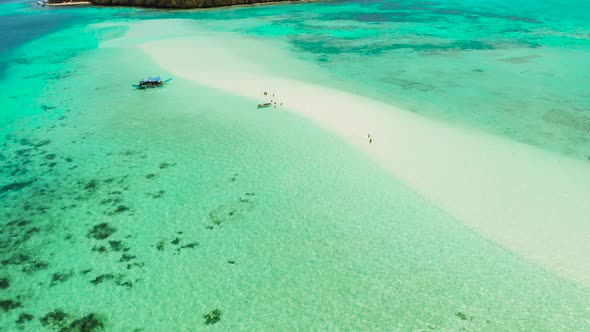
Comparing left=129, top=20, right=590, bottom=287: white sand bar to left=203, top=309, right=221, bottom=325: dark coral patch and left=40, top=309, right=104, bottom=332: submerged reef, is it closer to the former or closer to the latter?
left=203, top=309, right=221, bottom=325: dark coral patch

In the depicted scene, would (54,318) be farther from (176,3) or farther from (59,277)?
(176,3)

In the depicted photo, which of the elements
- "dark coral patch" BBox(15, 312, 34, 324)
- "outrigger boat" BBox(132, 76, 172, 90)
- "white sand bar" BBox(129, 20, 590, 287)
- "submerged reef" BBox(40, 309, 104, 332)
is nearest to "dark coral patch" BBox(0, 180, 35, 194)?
"dark coral patch" BBox(15, 312, 34, 324)

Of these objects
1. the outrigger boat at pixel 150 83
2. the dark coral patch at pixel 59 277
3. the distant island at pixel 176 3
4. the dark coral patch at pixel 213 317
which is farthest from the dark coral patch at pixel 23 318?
the distant island at pixel 176 3

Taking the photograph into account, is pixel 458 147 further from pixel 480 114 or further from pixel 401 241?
pixel 401 241

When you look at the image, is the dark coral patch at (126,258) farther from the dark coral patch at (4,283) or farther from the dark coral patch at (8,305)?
the dark coral patch at (4,283)

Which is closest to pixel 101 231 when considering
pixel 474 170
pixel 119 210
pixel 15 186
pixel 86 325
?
pixel 119 210
